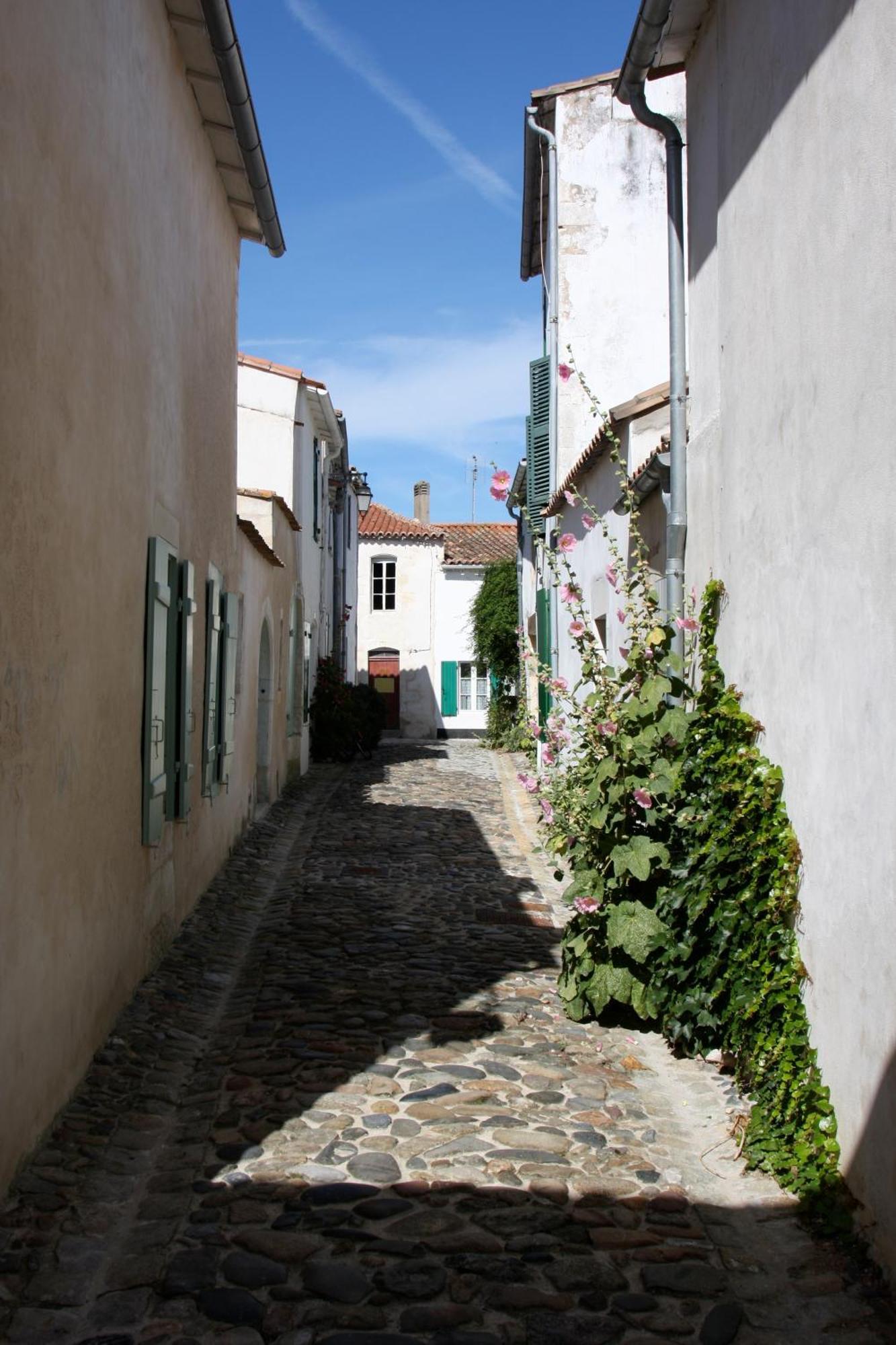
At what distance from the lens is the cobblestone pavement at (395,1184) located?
132 inches

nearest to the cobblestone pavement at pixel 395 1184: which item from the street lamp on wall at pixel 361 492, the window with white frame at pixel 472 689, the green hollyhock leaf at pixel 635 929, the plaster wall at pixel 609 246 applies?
the green hollyhock leaf at pixel 635 929

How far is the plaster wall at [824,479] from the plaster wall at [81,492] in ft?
8.23

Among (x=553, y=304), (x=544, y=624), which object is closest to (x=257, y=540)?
(x=544, y=624)

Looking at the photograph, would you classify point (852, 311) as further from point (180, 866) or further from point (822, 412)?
point (180, 866)

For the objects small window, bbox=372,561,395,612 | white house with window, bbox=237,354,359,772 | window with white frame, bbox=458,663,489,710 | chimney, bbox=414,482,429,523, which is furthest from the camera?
chimney, bbox=414,482,429,523

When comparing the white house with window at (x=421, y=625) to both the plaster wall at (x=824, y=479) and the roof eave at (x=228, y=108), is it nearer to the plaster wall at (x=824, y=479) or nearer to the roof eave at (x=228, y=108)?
the roof eave at (x=228, y=108)

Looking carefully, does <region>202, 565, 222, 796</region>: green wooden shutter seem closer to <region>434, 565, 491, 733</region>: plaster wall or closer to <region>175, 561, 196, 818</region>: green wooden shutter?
<region>175, 561, 196, 818</region>: green wooden shutter

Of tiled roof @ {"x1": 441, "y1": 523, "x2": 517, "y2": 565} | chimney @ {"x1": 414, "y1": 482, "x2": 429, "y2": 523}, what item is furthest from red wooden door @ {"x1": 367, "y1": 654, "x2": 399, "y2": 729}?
chimney @ {"x1": 414, "y1": 482, "x2": 429, "y2": 523}

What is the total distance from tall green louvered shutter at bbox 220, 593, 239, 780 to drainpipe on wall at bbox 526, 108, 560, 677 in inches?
186

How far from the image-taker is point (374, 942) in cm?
770

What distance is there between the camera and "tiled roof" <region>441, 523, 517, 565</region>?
32.9 metres

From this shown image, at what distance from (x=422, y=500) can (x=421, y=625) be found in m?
6.49

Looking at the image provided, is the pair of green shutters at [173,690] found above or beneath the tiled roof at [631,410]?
beneath

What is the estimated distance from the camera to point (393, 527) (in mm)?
33656
